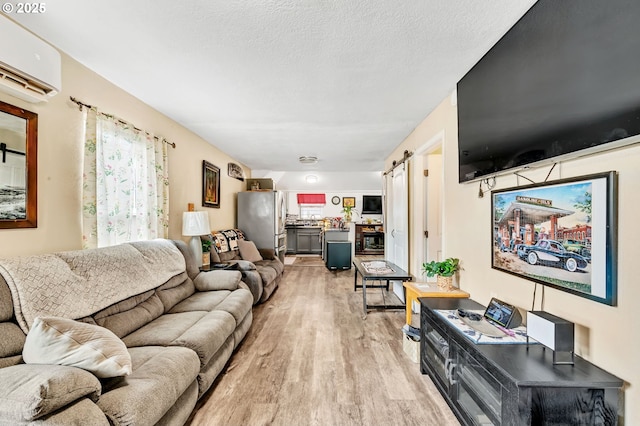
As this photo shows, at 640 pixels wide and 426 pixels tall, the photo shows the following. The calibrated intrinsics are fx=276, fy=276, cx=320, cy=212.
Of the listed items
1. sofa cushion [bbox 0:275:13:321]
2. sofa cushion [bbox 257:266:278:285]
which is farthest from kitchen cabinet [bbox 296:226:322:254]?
sofa cushion [bbox 0:275:13:321]

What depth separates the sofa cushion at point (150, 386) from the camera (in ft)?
3.98

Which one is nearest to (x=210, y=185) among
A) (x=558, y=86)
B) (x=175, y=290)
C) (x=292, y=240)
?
(x=175, y=290)

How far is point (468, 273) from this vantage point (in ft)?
7.79

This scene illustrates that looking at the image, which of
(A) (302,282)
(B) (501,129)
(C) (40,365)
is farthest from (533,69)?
(A) (302,282)

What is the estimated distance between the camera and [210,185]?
457cm

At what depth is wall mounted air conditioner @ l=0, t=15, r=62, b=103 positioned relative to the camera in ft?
5.11

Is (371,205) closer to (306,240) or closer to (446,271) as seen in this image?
(306,240)

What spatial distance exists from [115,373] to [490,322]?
2084 mm

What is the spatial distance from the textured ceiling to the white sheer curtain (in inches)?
17.2

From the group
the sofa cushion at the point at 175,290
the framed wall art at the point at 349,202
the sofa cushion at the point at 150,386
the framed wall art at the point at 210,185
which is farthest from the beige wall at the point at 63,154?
the framed wall art at the point at 349,202

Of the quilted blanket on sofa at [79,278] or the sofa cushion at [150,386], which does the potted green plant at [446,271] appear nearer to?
the sofa cushion at [150,386]

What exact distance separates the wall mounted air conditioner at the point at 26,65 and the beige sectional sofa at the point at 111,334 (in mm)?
1029

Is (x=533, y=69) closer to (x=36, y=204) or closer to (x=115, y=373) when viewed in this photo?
(x=115, y=373)

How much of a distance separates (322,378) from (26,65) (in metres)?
2.89
